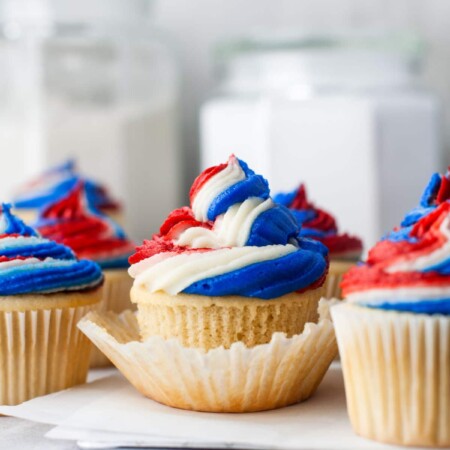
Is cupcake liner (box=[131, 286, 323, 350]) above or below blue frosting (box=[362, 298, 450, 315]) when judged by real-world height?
below

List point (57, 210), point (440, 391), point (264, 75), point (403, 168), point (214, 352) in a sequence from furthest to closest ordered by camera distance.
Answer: point (264, 75) → point (403, 168) → point (57, 210) → point (214, 352) → point (440, 391)

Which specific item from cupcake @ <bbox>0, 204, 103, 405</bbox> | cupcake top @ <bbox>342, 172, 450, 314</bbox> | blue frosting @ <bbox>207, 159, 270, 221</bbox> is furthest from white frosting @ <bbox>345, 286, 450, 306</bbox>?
cupcake @ <bbox>0, 204, 103, 405</bbox>

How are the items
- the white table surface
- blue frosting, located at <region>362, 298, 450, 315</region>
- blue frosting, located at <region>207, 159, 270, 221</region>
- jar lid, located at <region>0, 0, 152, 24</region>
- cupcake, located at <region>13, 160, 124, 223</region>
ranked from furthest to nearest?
jar lid, located at <region>0, 0, 152, 24</region>
cupcake, located at <region>13, 160, 124, 223</region>
blue frosting, located at <region>207, 159, 270, 221</region>
the white table surface
blue frosting, located at <region>362, 298, 450, 315</region>

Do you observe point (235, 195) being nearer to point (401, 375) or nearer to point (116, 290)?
point (401, 375)

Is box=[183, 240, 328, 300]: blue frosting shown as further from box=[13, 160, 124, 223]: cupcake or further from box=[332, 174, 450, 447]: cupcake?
box=[13, 160, 124, 223]: cupcake

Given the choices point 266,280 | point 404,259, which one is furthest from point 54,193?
point 404,259

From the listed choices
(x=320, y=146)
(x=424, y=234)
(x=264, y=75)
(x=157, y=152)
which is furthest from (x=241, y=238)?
(x=157, y=152)

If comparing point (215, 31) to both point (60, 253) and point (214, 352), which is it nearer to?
point (60, 253)
